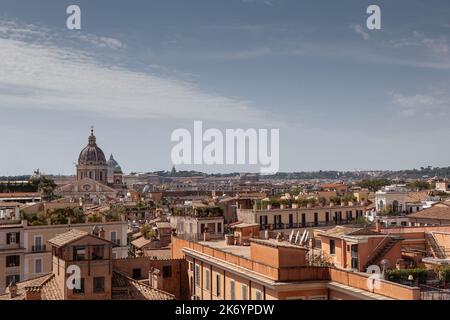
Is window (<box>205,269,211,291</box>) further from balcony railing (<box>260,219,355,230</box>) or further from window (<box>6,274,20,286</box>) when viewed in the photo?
balcony railing (<box>260,219,355,230</box>)

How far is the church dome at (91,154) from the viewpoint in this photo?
477ft

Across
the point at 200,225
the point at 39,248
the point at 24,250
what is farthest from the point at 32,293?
the point at 200,225

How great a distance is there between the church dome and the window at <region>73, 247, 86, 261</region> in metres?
128

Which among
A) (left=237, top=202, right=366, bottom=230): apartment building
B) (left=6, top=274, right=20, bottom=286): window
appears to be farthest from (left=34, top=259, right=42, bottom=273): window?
(left=237, top=202, right=366, bottom=230): apartment building

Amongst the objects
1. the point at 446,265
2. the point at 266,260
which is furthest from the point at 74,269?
the point at 446,265

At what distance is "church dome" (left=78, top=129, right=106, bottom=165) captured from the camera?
Answer: 5723 inches

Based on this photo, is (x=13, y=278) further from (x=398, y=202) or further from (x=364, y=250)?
(x=398, y=202)

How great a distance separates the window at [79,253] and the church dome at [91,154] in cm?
12796

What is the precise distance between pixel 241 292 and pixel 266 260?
160 cm

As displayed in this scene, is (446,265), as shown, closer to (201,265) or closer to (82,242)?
(201,265)

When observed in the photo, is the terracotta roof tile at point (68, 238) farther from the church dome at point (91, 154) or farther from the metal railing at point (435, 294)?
the church dome at point (91, 154)

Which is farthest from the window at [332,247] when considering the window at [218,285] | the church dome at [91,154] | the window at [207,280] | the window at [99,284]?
the church dome at [91,154]

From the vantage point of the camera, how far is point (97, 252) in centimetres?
2050
